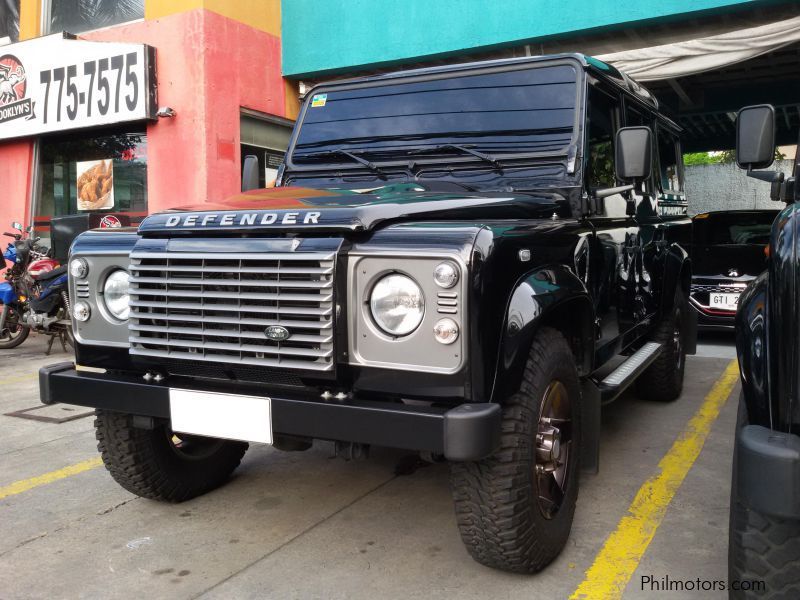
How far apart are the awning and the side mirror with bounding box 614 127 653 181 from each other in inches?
204

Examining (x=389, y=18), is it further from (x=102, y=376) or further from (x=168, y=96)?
(x=102, y=376)

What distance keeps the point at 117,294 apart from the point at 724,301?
6502mm

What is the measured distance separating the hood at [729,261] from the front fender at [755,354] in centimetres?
576

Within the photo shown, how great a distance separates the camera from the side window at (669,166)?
5090 mm

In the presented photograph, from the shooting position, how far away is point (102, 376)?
2.83m

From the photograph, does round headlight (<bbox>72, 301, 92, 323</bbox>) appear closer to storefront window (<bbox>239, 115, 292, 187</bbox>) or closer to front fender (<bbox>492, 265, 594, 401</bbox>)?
front fender (<bbox>492, 265, 594, 401</bbox>)

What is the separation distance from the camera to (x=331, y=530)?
3.09m

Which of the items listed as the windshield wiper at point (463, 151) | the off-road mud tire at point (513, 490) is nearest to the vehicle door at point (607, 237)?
the windshield wiper at point (463, 151)

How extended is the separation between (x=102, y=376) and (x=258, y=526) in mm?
943

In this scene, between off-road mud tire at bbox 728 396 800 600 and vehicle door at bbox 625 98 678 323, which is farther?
vehicle door at bbox 625 98 678 323

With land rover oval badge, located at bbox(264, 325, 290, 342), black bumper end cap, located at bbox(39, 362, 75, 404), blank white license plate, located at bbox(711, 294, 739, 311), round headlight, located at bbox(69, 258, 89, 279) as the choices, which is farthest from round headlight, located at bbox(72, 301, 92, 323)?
blank white license plate, located at bbox(711, 294, 739, 311)

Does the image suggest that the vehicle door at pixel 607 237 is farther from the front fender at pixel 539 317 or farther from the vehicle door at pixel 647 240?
the front fender at pixel 539 317

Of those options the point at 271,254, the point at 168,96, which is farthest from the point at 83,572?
the point at 168,96

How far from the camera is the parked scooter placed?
7247 millimetres
